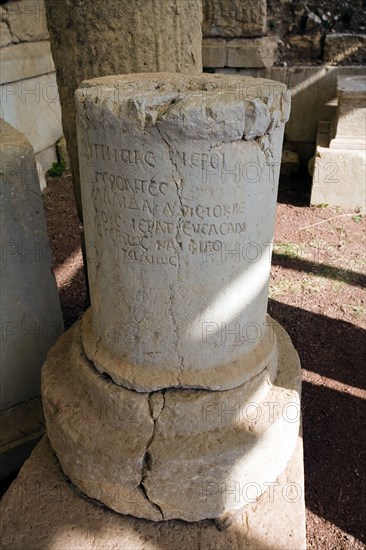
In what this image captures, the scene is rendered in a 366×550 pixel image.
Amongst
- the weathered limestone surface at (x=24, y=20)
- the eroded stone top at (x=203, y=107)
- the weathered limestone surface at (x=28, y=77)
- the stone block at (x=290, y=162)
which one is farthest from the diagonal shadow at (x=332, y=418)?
the weathered limestone surface at (x=24, y=20)

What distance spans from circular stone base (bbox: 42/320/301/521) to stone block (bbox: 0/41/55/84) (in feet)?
14.2

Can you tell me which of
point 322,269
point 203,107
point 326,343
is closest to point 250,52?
point 322,269

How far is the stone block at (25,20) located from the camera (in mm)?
5188

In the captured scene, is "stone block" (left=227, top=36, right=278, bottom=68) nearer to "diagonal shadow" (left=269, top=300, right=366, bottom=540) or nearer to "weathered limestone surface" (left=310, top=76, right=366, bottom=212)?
"weathered limestone surface" (left=310, top=76, right=366, bottom=212)

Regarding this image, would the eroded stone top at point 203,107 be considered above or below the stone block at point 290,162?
above

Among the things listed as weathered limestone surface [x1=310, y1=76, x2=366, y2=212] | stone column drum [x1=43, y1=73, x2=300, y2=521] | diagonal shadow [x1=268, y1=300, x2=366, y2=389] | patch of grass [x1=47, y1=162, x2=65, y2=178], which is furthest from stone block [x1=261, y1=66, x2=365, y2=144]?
stone column drum [x1=43, y1=73, x2=300, y2=521]

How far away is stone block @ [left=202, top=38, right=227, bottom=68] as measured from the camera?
5512mm

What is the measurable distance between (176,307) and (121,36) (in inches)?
52.4

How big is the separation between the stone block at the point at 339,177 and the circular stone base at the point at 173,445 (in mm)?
3501

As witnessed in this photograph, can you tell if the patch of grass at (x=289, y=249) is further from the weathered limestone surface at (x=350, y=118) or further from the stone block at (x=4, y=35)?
the stone block at (x=4, y=35)

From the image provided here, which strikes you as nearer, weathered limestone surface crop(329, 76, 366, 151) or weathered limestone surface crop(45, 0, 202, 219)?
weathered limestone surface crop(45, 0, 202, 219)

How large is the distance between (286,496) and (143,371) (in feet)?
2.54

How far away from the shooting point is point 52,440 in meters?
2.04

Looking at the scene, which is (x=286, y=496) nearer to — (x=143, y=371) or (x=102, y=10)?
(x=143, y=371)
